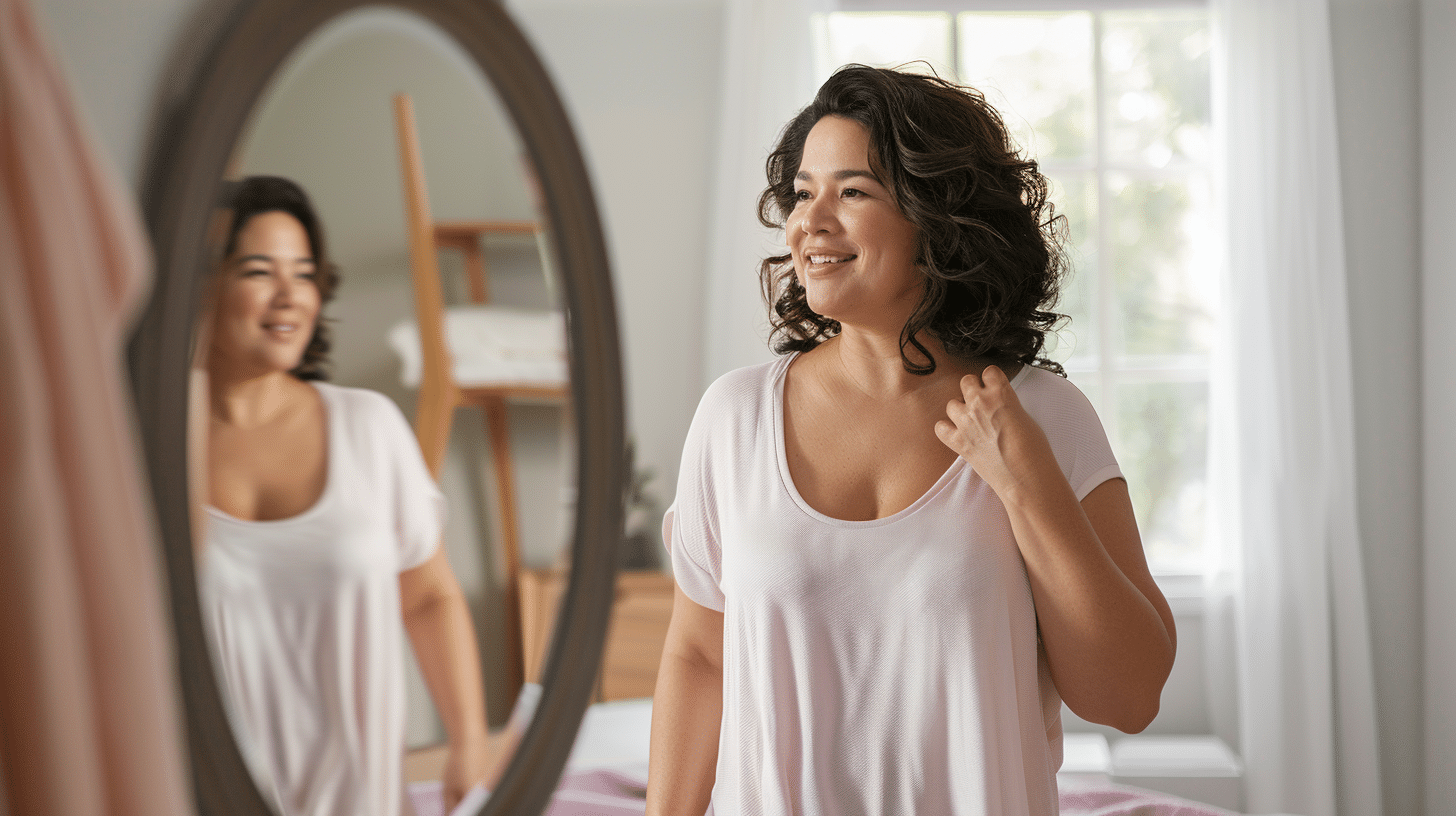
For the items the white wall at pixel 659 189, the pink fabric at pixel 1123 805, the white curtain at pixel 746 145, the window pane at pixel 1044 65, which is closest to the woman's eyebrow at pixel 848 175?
the white wall at pixel 659 189

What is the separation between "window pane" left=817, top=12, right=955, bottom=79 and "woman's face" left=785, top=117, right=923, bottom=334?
203 centimetres

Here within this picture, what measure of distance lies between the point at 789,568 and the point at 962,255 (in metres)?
0.35

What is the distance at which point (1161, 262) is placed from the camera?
2.83 m

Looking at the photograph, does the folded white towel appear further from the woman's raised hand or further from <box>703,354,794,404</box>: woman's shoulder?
the woman's raised hand

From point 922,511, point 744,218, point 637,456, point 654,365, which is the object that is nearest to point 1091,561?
point 922,511

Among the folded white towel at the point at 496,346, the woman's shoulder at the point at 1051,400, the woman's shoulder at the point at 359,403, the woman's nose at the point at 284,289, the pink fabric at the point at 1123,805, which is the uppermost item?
the woman's nose at the point at 284,289

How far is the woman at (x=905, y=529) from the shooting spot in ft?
2.74

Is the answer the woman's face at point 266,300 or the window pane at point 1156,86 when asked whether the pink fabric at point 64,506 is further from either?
the window pane at point 1156,86

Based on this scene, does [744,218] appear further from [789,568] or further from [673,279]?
[789,568]

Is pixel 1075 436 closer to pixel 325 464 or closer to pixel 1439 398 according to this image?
pixel 325 464

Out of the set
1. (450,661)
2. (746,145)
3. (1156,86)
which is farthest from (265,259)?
(1156,86)

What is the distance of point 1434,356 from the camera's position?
254 cm

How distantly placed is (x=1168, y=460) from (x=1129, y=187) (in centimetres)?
84

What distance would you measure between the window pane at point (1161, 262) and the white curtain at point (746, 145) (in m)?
1.08
